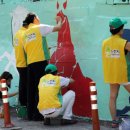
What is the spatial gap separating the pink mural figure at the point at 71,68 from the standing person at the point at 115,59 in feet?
3.50

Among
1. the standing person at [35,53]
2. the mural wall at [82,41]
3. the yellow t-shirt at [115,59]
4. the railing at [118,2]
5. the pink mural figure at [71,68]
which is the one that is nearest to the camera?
the yellow t-shirt at [115,59]

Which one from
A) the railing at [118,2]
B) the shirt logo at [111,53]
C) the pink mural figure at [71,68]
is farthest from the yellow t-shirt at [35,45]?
the shirt logo at [111,53]

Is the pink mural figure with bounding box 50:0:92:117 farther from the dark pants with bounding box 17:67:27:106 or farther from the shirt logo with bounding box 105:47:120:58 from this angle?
the shirt logo with bounding box 105:47:120:58

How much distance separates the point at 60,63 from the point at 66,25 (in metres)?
0.77

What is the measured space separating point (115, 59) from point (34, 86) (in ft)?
6.98

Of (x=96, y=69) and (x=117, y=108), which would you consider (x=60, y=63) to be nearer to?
(x=96, y=69)

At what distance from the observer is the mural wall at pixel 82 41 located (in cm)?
906

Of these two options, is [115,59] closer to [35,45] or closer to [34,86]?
[35,45]

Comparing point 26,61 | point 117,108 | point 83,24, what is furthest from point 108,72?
point 26,61

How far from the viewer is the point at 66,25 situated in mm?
9844

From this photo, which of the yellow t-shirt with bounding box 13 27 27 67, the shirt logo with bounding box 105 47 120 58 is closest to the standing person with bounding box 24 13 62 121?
the yellow t-shirt with bounding box 13 27 27 67

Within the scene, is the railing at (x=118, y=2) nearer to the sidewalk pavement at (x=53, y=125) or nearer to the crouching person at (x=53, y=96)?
the crouching person at (x=53, y=96)

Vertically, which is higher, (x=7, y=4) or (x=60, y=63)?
(x=7, y=4)

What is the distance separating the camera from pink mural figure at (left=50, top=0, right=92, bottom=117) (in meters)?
9.57
